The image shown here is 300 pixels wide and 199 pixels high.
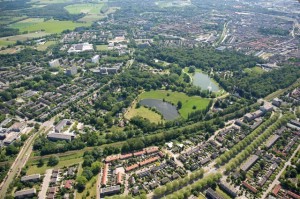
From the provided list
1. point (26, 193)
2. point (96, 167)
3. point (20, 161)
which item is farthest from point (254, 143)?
point (20, 161)

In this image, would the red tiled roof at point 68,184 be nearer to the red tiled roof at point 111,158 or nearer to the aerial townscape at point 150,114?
the aerial townscape at point 150,114

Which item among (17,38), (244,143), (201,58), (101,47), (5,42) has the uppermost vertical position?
(17,38)

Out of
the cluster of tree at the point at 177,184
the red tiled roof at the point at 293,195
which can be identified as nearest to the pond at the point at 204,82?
the cluster of tree at the point at 177,184

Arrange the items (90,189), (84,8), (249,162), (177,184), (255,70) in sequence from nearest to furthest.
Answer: (177,184), (90,189), (249,162), (255,70), (84,8)

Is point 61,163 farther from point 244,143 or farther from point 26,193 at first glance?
point 244,143

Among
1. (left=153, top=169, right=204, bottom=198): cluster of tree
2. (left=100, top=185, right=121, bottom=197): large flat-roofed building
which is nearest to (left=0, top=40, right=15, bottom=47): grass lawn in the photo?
(left=100, top=185, right=121, bottom=197): large flat-roofed building

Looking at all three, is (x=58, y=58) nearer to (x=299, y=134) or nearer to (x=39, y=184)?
(x=39, y=184)

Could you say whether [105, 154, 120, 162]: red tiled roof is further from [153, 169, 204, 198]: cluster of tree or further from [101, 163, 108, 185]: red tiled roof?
[153, 169, 204, 198]: cluster of tree
